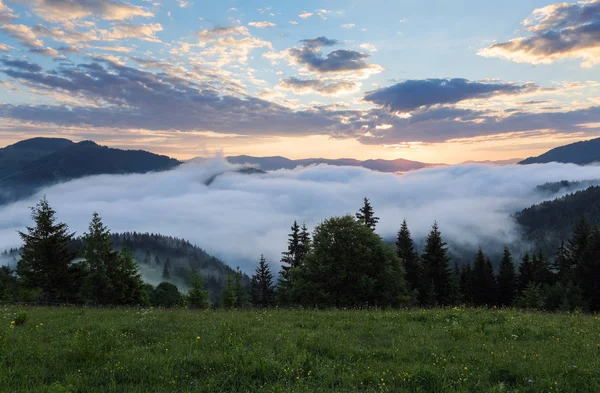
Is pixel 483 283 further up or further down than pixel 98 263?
further down

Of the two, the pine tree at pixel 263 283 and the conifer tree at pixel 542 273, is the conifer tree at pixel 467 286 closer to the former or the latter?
the conifer tree at pixel 542 273

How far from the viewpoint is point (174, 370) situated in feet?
21.9

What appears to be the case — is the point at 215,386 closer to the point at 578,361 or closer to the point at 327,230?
the point at 578,361

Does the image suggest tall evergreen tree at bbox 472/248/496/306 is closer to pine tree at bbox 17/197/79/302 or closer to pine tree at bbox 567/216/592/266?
pine tree at bbox 567/216/592/266

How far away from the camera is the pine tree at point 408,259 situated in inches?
2232

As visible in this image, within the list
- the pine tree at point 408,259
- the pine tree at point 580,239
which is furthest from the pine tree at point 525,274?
the pine tree at point 408,259

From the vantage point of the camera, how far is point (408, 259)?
59.3m

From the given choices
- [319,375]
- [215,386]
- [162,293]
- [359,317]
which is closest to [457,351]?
[319,375]

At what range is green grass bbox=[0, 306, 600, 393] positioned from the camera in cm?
A: 610

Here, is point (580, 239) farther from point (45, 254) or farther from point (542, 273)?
point (45, 254)

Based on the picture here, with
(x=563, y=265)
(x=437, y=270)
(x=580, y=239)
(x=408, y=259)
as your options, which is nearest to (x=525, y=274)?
(x=563, y=265)

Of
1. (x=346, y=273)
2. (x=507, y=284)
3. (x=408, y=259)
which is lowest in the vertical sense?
(x=507, y=284)

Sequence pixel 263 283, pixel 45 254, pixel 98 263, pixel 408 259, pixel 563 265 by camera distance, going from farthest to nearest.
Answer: pixel 263 283, pixel 563 265, pixel 408 259, pixel 98 263, pixel 45 254

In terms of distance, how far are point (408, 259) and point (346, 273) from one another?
27.8 m
